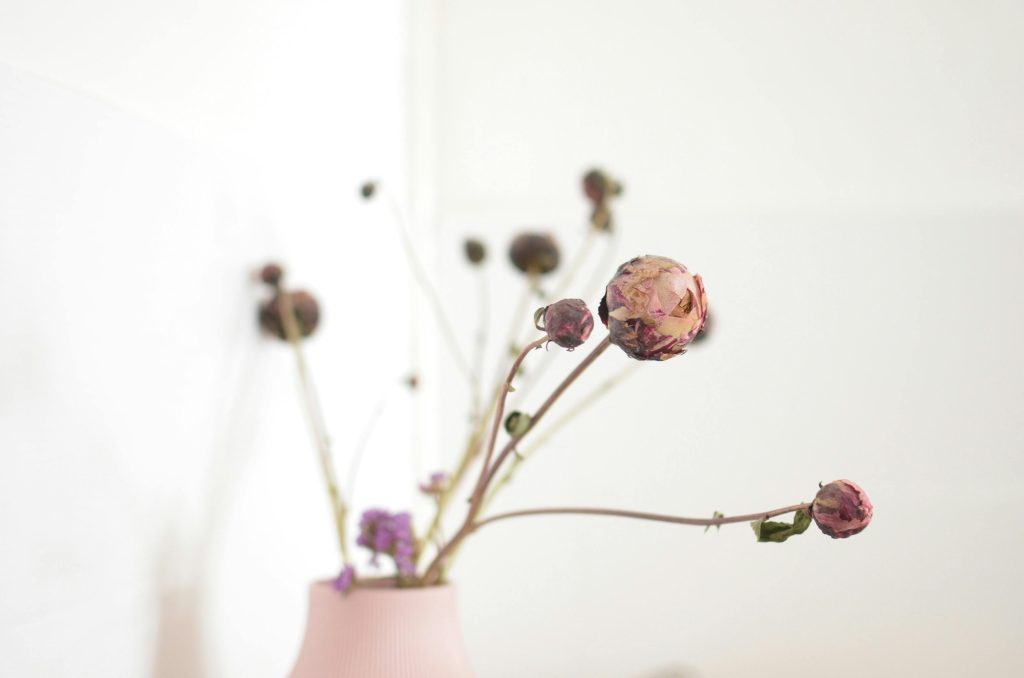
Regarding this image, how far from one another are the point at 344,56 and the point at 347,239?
0.75ft

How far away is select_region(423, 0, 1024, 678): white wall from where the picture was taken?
1.31 m

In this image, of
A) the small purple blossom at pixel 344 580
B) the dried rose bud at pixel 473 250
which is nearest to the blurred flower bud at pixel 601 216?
the dried rose bud at pixel 473 250

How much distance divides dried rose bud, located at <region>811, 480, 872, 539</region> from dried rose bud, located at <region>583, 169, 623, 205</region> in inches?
17.2

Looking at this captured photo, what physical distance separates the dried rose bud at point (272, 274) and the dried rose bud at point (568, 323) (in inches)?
19.4

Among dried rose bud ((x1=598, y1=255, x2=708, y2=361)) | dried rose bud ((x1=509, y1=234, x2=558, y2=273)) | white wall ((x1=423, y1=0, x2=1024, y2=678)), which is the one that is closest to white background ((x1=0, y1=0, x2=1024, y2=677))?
white wall ((x1=423, y1=0, x2=1024, y2=678))

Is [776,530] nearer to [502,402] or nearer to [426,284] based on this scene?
[502,402]

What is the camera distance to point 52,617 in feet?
2.33

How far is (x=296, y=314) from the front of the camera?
39.2 inches

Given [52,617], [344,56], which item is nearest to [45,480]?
[52,617]

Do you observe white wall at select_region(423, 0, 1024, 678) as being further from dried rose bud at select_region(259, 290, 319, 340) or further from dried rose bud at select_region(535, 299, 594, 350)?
dried rose bud at select_region(535, 299, 594, 350)

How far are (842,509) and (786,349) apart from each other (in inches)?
32.7

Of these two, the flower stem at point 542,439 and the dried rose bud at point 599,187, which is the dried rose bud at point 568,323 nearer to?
the flower stem at point 542,439

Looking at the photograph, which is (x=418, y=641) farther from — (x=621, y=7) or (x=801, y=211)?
(x=621, y=7)

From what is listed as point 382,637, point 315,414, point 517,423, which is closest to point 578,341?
point 517,423
